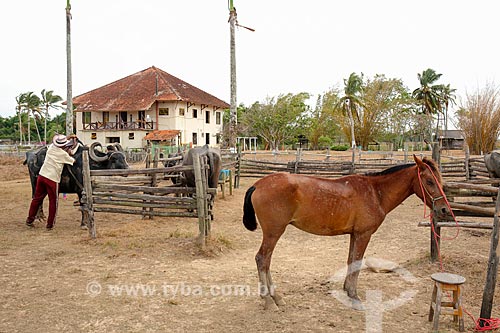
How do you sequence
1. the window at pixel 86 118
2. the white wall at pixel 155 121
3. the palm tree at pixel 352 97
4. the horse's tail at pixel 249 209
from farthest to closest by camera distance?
the palm tree at pixel 352 97
the window at pixel 86 118
the white wall at pixel 155 121
the horse's tail at pixel 249 209

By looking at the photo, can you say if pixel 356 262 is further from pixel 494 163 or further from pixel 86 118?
pixel 86 118

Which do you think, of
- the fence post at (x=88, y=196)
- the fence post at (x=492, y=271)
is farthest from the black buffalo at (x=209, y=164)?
the fence post at (x=492, y=271)

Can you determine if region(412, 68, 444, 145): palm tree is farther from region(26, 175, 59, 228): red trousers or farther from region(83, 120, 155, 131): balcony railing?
region(26, 175, 59, 228): red trousers

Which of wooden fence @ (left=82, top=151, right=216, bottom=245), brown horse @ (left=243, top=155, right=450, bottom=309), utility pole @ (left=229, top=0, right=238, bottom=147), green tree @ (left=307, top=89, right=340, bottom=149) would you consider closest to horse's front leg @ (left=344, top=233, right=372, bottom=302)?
brown horse @ (left=243, top=155, right=450, bottom=309)

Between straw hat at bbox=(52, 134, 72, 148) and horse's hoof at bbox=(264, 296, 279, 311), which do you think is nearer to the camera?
horse's hoof at bbox=(264, 296, 279, 311)

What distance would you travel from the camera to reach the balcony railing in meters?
33.0

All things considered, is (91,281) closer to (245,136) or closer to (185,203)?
(185,203)

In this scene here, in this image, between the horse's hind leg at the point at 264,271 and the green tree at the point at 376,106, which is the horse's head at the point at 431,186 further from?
the green tree at the point at 376,106

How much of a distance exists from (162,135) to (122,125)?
420 cm

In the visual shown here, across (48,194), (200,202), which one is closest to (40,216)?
(48,194)

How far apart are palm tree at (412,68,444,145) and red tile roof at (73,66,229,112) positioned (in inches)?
1094

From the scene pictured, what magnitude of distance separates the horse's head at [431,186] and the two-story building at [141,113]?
2813 cm

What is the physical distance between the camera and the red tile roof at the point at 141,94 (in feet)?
106

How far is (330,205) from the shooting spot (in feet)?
15.0
